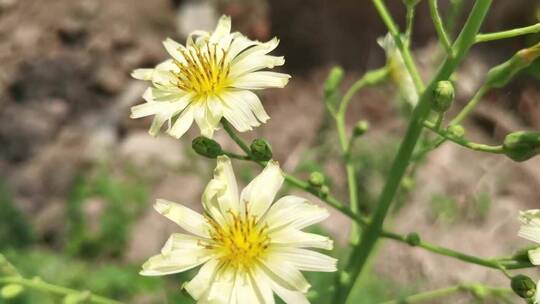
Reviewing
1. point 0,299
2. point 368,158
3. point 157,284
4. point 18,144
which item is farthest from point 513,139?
point 18,144

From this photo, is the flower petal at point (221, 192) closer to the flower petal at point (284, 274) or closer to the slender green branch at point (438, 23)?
the flower petal at point (284, 274)

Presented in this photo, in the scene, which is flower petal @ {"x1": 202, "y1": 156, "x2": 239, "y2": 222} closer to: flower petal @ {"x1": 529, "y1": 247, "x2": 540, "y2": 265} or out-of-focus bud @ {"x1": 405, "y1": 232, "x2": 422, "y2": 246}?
out-of-focus bud @ {"x1": 405, "y1": 232, "x2": 422, "y2": 246}

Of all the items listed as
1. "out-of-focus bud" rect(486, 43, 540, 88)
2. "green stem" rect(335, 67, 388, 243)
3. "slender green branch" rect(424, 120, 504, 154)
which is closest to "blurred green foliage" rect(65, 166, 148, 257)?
"green stem" rect(335, 67, 388, 243)

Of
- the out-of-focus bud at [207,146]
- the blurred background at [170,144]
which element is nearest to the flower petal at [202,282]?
the out-of-focus bud at [207,146]

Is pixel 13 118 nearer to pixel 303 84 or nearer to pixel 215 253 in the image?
pixel 303 84

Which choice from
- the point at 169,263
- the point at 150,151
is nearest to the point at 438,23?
the point at 169,263

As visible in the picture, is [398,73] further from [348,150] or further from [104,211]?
[104,211]

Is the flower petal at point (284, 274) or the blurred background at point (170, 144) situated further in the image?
the blurred background at point (170, 144)
